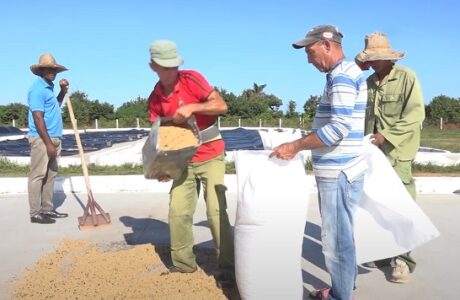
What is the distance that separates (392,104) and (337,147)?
1309mm

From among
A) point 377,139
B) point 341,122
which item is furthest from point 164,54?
point 377,139

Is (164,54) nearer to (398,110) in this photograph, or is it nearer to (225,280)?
(225,280)

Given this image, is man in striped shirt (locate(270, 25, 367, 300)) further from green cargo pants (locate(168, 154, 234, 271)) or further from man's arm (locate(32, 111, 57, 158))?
man's arm (locate(32, 111, 57, 158))

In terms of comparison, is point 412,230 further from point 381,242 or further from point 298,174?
point 298,174

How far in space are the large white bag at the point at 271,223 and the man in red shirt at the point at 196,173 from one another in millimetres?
690

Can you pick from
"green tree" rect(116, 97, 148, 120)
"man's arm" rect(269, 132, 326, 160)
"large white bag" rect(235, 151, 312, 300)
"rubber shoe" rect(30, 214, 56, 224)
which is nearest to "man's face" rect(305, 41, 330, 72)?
"man's arm" rect(269, 132, 326, 160)

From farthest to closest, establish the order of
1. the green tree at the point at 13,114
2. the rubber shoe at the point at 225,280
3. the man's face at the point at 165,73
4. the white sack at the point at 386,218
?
the green tree at the point at 13,114
the rubber shoe at the point at 225,280
the man's face at the point at 165,73
the white sack at the point at 386,218

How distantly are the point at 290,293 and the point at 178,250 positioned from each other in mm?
1147

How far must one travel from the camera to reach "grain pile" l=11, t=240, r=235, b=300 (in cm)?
362

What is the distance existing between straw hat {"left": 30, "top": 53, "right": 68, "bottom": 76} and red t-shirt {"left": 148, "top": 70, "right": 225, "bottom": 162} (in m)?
2.30

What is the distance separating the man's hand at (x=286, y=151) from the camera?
9.73 ft

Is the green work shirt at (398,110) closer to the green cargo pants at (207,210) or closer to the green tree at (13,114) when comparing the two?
the green cargo pants at (207,210)

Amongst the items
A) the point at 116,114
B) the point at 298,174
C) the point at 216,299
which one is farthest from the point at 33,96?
the point at 116,114

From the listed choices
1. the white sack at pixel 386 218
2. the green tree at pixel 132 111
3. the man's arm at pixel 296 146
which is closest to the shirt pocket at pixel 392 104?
the white sack at pixel 386 218
